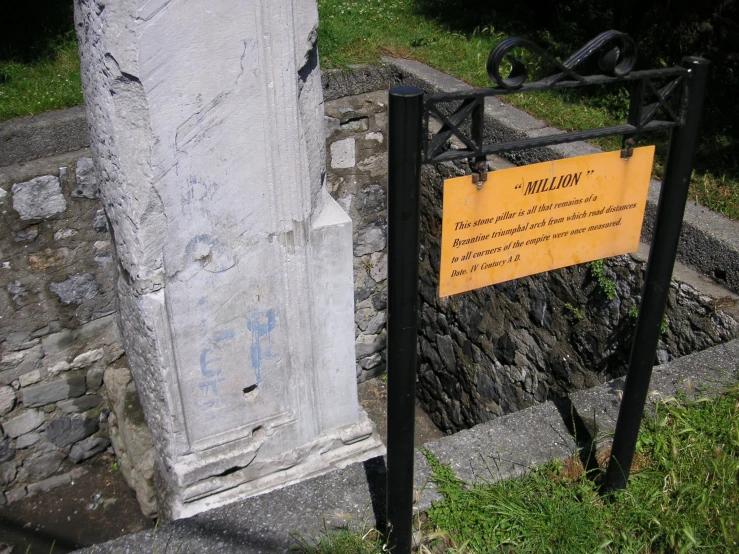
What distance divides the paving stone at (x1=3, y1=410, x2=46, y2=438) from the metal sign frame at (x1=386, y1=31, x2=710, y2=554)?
2586mm

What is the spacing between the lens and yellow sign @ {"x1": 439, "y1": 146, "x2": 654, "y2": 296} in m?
1.45

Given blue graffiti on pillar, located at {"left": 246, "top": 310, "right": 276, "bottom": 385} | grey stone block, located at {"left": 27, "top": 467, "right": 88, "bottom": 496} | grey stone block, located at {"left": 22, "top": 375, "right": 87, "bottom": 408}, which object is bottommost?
grey stone block, located at {"left": 27, "top": 467, "right": 88, "bottom": 496}

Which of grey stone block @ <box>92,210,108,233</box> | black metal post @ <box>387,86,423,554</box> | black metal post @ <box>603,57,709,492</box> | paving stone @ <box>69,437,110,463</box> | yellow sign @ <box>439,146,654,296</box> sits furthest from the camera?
paving stone @ <box>69,437,110,463</box>

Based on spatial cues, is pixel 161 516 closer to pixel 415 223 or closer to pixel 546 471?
pixel 546 471

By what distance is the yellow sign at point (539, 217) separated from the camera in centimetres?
145

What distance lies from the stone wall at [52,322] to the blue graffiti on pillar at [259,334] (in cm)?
148

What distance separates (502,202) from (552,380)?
2.21m

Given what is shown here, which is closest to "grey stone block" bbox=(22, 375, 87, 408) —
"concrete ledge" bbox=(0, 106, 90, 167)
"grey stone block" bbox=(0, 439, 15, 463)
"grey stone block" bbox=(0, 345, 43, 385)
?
"grey stone block" bbox=(0, 345, 43, 385)

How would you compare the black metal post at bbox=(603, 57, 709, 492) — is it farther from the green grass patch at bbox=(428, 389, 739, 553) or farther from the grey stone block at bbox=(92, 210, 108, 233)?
the grey stone block at bbox=(92, 210, 108, 233)

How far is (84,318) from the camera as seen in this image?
3.48 m

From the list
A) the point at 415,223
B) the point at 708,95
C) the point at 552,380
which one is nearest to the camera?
the point at 415,223

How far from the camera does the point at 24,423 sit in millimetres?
3547

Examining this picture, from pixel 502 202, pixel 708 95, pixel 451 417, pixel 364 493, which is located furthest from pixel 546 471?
pixel 708 95

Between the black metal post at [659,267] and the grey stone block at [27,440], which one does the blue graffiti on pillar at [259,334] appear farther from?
the grey stone block at [27,440]
